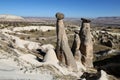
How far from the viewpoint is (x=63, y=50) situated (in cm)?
1622

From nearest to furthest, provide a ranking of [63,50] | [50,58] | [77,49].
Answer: [50,58], [63,50], [77,49]

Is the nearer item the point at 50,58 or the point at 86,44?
the point at 50,58

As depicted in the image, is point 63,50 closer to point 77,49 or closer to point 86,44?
point 77,49

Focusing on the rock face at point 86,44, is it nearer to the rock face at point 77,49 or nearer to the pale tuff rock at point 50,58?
the rock face at point 77,49

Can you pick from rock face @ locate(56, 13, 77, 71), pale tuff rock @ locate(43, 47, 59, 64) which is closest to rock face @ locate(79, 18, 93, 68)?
rock face @ locate(56, 13, 77, 71)

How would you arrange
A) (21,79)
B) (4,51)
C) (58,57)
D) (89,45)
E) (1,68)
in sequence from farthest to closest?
(89,45) → (58,57) → (4,51) → (1,68) → (21,79)

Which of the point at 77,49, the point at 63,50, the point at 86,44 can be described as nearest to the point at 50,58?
the point at 63,50

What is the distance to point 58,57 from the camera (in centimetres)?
1623

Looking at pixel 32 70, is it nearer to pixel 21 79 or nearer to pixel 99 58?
pixel 21 79

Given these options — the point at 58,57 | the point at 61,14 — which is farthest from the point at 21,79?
the point at 61,14

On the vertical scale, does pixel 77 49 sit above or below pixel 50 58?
below

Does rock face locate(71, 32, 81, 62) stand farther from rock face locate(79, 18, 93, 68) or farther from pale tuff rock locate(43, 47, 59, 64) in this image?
pale tuff rock locate(43, 47, 59, 64)

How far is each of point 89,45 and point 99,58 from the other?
757 centimetres

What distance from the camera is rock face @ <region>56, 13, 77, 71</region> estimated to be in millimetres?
15708
